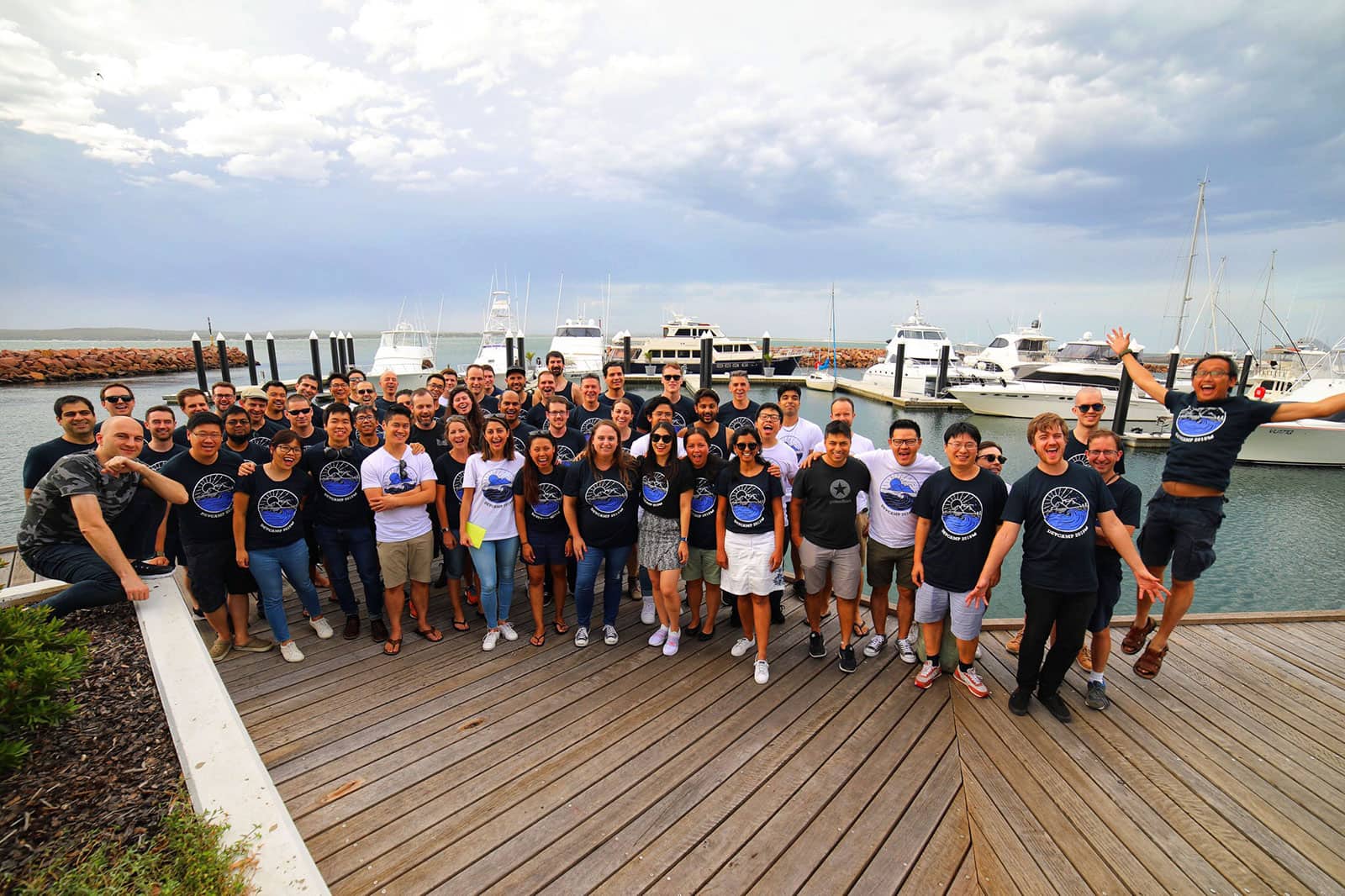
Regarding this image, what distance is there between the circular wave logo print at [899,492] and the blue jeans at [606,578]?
1.80 meters

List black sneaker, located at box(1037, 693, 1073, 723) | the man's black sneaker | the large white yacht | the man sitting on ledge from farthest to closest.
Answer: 1. the large white yacht
2. the man's black sneaker
3. black sneaker, located at box(1037, 693, 1073, 723)
4. the man sitting on ledge

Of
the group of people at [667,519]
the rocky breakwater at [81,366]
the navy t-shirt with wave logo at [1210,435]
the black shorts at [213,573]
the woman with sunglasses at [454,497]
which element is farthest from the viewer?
the rocky breakwater at [81,366]

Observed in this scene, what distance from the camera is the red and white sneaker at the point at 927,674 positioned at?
3511 millimetres

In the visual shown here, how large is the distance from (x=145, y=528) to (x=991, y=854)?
4.91 metres

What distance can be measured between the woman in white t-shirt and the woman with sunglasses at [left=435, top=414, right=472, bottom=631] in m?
0.17

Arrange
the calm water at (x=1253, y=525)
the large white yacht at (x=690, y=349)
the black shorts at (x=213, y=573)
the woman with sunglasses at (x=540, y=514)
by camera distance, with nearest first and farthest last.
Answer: the black shorts at (x=213, y=573) → the woman with sunglasses at (x=540, y=514) → the calm water at (x=1253, y=525) → the large white yacht at (x=690, y=349)

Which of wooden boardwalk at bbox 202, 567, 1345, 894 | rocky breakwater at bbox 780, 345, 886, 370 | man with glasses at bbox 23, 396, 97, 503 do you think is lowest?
wooden boardwalk at bbox 202, 567, 1345, 894

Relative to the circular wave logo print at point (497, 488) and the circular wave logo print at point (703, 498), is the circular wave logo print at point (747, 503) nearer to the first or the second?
the circular wave logo print at point (703, 498)

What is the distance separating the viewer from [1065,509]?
303 cm

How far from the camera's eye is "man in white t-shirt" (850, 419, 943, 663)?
3.63 metres

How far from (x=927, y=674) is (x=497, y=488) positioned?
3053 mm

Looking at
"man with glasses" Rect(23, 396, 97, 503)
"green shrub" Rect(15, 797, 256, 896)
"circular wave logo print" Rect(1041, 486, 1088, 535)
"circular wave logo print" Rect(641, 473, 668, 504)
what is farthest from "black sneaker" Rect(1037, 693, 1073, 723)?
"man with glasses" Rect(23, 396, 97, 503)

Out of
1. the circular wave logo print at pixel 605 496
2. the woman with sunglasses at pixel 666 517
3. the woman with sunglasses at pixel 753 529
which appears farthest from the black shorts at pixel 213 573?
the woman with sunglasses at pixel 753 529

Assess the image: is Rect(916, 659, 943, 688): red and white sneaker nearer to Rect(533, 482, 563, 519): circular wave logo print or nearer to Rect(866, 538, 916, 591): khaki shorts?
Rect(866, 538, 916, 591): khaki shorts
